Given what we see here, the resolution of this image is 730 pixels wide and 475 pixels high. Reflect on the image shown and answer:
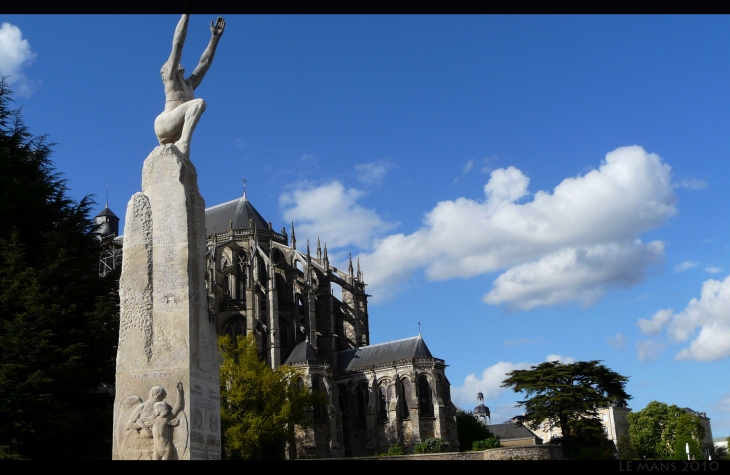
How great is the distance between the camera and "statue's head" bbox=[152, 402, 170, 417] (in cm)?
984

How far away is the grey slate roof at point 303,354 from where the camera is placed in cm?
5475

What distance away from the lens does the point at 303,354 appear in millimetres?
55031

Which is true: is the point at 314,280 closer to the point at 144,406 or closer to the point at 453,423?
the point at 453,423

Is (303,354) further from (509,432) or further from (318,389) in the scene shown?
(509,432)

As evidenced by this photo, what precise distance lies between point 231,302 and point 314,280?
6.33 metres

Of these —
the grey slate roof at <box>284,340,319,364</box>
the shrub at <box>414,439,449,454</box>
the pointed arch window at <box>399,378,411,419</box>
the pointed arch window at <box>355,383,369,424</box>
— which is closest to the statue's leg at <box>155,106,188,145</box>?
the shrub at <box>414,439,449,454</box>

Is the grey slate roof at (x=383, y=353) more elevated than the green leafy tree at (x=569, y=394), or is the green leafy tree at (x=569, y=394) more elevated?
the grey slate roof at (x=383, y=353)

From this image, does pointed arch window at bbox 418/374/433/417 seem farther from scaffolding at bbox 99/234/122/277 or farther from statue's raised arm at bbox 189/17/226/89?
statue's raised arm at bbox 189/17/226/89

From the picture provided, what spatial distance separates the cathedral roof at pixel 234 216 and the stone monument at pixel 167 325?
181 feet

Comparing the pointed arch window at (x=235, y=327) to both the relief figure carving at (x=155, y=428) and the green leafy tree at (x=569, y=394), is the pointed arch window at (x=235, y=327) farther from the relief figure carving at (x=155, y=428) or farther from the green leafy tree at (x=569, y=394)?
the relief figure carving at (x=155, y=428)

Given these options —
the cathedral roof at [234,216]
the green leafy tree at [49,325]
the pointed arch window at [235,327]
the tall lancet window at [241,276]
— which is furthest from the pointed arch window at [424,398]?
the green leafy tree at [49,325]

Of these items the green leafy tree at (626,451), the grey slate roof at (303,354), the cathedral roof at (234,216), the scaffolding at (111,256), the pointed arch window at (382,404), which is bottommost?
the green leafy tree at (626,451)

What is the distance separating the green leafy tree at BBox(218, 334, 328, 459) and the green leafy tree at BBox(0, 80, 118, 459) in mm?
21623

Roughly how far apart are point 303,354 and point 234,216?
55.8ft
